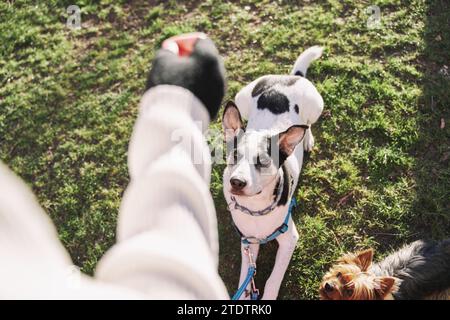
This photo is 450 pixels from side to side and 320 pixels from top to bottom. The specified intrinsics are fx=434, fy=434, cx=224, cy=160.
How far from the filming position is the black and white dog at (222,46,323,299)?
10.6 ft

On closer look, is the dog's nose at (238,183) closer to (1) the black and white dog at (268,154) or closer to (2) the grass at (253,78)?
(1) the black and white dog at (268,154)

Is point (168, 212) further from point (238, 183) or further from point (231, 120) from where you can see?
point (231, 120)

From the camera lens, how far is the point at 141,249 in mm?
879

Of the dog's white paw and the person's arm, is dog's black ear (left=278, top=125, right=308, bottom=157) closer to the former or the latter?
the dog's white paw

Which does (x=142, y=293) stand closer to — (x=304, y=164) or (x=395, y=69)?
(x=304, y=164)

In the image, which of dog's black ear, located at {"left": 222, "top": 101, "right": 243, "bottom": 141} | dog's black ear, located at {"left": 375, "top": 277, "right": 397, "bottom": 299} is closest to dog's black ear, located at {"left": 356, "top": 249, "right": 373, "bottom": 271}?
dog's black ear, located at {"left": 375, "top": 277, "right": 397, "bottom": 299}

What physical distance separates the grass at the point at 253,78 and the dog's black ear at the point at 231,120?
113 cm

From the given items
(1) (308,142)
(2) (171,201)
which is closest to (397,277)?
(1) (308,142)

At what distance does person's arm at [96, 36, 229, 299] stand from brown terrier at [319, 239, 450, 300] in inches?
86.4

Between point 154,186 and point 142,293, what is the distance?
1.03 ft

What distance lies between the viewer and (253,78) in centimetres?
503

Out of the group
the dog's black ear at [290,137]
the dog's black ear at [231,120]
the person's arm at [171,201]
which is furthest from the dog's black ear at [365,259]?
the person's arm at [171,201]

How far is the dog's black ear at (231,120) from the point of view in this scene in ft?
10.5

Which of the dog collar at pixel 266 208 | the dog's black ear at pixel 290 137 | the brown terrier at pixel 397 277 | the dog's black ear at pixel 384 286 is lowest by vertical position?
the brown terrier at pixel 397 277
